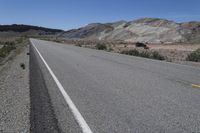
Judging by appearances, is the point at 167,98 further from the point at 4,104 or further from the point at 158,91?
the point at 4,104

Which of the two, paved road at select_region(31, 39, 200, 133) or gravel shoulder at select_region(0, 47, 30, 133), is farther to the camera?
gravel shoulder at select_region(0, 47, 30, 133)

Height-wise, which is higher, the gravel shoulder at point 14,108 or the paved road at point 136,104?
the paved road at point 136,104

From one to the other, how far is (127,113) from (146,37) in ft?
347

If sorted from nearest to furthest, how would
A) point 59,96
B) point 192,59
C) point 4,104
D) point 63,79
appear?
point 4,104
point 59,96
point 63,79
point 192,59

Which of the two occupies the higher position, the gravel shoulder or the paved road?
the paved road

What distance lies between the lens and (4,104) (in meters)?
7.14

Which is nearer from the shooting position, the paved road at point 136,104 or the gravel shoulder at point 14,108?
the paved road at point 136,104

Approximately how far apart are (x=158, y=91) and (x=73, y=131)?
13.0 ft

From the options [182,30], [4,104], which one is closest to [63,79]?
A: [4,104]

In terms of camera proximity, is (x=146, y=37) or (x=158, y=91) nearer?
(x=158, y=91)

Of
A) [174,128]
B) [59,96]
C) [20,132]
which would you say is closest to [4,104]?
[59,96]

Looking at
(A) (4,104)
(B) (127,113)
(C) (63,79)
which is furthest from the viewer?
(C) (63,79)

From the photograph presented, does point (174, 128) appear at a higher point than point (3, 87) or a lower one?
higher

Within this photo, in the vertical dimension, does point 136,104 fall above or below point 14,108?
above
